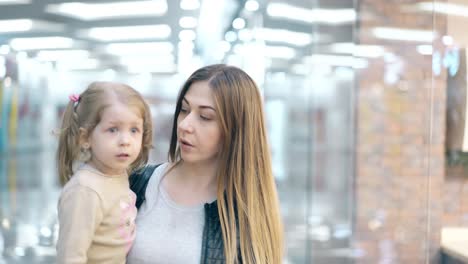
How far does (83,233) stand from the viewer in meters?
1.13

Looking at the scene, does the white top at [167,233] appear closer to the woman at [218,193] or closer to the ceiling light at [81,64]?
the woman at [218,193]

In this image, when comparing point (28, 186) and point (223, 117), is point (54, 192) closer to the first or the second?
point (28, 186)

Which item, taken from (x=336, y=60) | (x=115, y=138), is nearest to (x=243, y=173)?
(x=115, y=138)

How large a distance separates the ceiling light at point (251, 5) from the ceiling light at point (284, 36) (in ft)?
0.55

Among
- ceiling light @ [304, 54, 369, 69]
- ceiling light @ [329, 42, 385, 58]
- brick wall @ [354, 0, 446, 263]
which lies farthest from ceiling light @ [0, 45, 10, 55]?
brick wall @ [354, 0, 446, 263]

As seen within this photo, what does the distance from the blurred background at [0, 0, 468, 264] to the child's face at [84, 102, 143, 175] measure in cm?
201

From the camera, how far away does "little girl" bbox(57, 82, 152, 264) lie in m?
1.14

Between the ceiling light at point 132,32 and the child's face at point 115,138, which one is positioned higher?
the ceiling light at point 132,32

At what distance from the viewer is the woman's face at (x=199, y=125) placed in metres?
1.27

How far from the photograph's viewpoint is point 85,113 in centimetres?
124

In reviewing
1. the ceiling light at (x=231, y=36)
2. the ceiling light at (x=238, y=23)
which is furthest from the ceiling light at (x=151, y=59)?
the ceiling light at (x=238, y=23)

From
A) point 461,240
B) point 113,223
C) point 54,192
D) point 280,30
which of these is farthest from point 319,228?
point 113,223

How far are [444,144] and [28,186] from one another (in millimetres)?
3025

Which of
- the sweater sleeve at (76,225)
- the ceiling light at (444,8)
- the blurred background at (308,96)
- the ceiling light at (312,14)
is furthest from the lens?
the ceiling light at (312,14)
